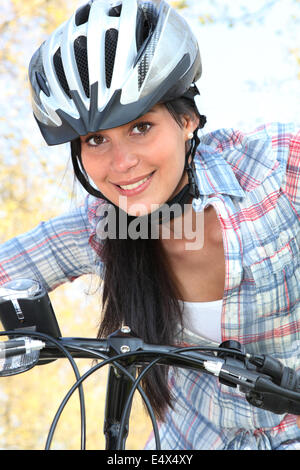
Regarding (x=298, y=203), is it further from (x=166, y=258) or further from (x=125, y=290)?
(x=125, y=290)

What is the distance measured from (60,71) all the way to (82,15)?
9.6 inches

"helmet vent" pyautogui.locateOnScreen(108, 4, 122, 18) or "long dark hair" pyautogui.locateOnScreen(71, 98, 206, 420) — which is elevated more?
"helmet vent" pyautogui.locateOnScreen(108, 4, 122, 18)

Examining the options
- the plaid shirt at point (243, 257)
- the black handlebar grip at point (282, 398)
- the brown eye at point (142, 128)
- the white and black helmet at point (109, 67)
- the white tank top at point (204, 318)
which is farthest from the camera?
the white tank top at point (204, 318)

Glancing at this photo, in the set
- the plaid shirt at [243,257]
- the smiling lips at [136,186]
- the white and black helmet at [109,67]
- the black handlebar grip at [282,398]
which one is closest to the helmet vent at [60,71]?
the white and black helmet at [109,67]

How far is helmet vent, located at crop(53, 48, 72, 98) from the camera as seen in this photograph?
1.90 m

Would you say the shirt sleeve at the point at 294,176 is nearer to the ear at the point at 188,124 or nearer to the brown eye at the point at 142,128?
the ear at the point at 188,124

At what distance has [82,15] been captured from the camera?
6.63 ft

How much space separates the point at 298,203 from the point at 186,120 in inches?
18.7

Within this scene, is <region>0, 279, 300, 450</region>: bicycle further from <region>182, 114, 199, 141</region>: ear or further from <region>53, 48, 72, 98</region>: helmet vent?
<region>182, 114, 199, 141</region>: ear

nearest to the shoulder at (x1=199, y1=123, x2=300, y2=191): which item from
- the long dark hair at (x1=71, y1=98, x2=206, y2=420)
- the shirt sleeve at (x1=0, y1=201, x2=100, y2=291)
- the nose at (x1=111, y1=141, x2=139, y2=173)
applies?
the long dark hair at (x1=71, y1=98, x2=206, y2=420)

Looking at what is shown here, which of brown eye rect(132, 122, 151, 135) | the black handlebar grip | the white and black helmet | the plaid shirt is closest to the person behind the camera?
the black handlebar grip

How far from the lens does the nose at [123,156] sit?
5.98ft

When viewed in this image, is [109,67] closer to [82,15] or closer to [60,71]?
[60,71]

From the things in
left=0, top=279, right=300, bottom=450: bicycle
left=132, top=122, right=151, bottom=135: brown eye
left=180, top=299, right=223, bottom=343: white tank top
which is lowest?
left=180, top=299, right=223, bottom=343: white tank top
